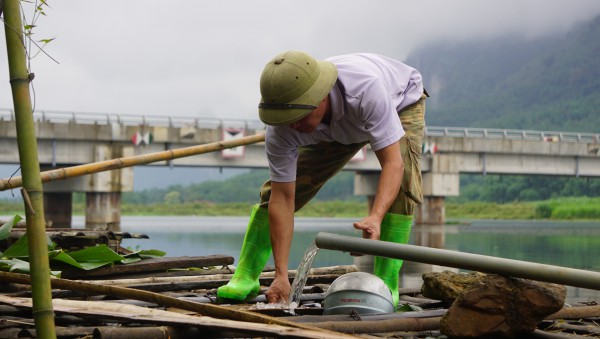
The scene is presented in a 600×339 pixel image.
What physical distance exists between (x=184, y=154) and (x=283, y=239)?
2162 millimetres

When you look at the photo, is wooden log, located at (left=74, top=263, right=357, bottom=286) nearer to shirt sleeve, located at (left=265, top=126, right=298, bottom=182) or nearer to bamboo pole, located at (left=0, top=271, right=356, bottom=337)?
bamboo pole, located at (left=0, top=271, right=356, bottom=337)

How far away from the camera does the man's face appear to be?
4.17 meters

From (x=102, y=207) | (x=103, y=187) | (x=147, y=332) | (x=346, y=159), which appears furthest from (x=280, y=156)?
(x=102, y=207)

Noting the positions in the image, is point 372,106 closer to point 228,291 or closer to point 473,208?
point 228,291

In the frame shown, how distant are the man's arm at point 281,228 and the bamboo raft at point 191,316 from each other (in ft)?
0.43

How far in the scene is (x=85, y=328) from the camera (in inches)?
133

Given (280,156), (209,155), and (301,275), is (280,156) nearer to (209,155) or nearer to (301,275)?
(301,275)

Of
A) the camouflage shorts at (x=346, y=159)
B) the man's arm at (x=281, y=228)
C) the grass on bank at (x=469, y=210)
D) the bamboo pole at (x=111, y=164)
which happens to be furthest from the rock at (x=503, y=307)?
the grass on bank at (x=469, y=210)

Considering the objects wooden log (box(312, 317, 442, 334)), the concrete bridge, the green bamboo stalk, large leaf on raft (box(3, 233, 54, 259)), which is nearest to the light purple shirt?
Answer: wooden log (box(312, 317, 442, 334))

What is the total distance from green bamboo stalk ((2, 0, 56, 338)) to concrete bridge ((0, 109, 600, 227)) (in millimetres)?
31853

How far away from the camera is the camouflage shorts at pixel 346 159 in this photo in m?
4.88

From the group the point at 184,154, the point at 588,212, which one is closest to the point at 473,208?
the point at 588,212

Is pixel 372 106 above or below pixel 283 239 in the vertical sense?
above

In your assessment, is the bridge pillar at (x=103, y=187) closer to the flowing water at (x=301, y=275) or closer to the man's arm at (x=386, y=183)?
the flowing water at (x=301, y=275)
